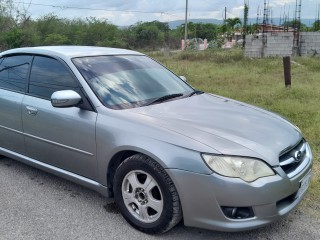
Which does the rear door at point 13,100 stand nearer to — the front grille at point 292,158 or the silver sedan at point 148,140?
the silver sedan at point 148,140

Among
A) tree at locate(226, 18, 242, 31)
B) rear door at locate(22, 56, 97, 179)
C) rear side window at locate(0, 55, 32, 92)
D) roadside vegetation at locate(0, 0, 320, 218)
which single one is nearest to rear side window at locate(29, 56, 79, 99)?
rear door at locate(22, 56, 97, 179)

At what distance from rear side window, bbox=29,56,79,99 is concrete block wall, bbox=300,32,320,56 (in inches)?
645

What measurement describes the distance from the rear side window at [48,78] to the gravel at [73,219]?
1.02m

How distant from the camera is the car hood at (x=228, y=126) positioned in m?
2.94

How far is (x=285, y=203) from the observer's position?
119 inches

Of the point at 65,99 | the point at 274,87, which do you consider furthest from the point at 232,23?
the point at 65,99

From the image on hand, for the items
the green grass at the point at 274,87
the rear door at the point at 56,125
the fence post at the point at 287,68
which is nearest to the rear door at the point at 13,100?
the rear door at the point at 56,125

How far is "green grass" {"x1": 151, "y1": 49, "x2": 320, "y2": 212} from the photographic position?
19.9 feet

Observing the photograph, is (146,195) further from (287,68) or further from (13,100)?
(287,68)

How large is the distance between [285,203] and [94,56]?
95.5 inches

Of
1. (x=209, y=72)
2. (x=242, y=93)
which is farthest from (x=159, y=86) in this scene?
(x=209, y=72)

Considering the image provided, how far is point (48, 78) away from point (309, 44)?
16.7 meters

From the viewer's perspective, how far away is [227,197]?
278 cm

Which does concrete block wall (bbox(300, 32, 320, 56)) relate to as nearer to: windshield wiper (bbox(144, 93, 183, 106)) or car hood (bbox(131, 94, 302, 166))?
car hood (bbox(131, 94, 302, 166))
